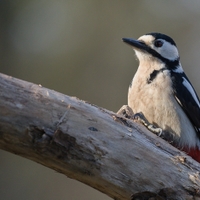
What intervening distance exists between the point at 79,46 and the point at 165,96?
4.87 m

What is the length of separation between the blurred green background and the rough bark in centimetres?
394

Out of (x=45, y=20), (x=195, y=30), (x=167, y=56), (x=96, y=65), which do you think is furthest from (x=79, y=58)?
(x=167, y=56)

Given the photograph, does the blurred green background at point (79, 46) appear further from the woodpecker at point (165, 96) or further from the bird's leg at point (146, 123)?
the bird's leg at point (146, 123)

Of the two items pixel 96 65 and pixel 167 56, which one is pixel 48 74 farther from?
pixel 167 56

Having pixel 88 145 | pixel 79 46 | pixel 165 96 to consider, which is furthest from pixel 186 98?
pixel 79 46

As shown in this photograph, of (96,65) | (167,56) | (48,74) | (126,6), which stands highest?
(126,6)

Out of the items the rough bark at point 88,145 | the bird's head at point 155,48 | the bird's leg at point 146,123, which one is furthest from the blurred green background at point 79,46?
the rough bark at point 88,145

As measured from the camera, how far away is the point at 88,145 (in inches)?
90.6

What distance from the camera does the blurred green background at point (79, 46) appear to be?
6725 mm

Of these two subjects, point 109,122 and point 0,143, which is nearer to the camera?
point 0,143

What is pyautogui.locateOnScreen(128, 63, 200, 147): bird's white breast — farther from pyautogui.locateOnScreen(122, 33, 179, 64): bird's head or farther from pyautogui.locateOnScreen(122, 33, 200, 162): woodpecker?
pyautogui.locateOnScreen(122, 33, 179, 64): bird's head

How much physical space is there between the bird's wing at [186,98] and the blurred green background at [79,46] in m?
3.19

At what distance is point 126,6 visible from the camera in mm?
8359

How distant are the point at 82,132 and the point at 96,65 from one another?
5.15 m
